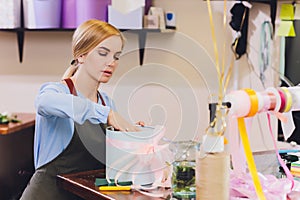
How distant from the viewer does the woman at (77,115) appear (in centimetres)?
155

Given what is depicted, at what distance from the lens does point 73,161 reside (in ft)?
5.28

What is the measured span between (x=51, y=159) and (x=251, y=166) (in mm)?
753

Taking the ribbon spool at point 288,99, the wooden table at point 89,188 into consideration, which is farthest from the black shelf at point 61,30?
the ribbon spool at point 288,99

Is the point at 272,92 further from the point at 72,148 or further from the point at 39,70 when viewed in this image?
the point at 39,70

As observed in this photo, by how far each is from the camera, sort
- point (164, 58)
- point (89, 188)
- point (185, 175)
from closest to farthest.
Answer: point (185, 175), point (89, 188), point (164, 58)

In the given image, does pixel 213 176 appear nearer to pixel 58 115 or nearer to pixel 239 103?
pixel 239 103

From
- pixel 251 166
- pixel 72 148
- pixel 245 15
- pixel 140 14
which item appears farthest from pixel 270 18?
pixel 251 166

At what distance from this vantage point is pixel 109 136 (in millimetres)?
1356

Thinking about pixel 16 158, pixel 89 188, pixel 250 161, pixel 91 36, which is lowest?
pixel 16 158

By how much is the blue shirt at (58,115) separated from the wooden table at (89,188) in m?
0.17

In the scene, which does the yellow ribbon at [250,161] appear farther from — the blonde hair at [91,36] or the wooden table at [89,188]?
the blonde hair at [91,36]

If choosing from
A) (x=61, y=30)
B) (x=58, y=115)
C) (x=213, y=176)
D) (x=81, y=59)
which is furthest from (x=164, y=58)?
(x=213, y=176)

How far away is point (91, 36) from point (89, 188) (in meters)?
0.55

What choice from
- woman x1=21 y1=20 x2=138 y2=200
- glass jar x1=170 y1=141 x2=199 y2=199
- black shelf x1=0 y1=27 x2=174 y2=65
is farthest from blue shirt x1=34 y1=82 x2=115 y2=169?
black shelf x1=0 y1=27 x2=174 y2=65
